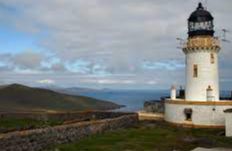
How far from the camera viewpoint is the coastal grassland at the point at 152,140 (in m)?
23.1

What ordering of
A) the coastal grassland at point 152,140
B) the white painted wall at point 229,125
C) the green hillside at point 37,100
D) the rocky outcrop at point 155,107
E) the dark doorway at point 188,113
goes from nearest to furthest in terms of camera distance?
the coastal grassland at point 152,140
the white painted wall at point 229,125
the dark doorway at point 188,113
the rocky outcrop at point 155,107
the green hillside at point 37,100

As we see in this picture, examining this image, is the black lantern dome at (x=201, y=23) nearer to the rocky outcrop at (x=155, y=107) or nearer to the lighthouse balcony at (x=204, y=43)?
the lighthouse balcony at (x=204, y=43)

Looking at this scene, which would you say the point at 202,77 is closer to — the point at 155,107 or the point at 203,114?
the point at 203,114

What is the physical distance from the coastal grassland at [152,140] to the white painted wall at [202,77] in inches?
135

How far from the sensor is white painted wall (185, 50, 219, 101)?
3409cm

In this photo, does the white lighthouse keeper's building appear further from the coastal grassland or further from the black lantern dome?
the coastal grassland

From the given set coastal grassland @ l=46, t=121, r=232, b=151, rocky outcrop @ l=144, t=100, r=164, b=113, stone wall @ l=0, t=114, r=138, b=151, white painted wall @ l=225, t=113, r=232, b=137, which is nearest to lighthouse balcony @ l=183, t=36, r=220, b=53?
coastal grassland @ l=46, t=121, r=232, b=151

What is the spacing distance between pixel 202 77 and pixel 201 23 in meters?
4.41

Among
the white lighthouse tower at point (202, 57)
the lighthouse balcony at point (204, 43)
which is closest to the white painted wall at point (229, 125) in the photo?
the white lighthouse tower at point (202, 57)

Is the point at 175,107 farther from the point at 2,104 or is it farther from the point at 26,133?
the point at 2,104

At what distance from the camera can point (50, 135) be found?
23.3 meters

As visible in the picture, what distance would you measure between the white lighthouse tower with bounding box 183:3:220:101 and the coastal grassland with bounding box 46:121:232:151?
3776 millimetres

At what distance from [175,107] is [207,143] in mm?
9422

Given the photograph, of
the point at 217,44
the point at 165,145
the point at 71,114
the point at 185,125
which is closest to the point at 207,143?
the point at 165,145
